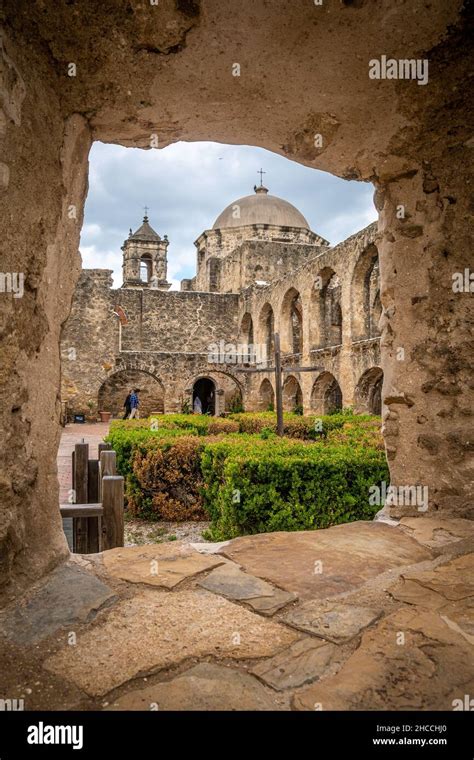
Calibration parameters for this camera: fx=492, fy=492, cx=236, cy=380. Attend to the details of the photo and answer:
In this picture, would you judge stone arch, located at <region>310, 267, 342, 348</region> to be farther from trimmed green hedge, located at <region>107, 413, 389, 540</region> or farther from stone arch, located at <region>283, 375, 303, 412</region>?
trimmed green hedge, located at <region>107, 413, 389, 540</region>

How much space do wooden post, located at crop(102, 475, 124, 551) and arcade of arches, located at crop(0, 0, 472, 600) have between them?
3.98ft

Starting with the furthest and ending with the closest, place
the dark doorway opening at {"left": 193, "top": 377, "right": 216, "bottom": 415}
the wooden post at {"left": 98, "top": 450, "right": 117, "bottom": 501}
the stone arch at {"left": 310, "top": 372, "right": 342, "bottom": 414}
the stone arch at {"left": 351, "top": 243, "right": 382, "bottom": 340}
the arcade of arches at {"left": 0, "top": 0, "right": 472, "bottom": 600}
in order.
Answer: the dark doorway opening at {"left": 193, "top": 377, "right": 216, "bottom": 415} → the stone arch at {"left": 310, "top": 372, "right": 342, "bottom": 414} → the stone arch at {"left": 351, "top": 243, "right": 382, "bottom": 340} → the wooden post at {"left": 98, "top": 450, "right": 117, "bottom": 501} → the arcade of arches at {"left": 0, "top": 0, "right": 472, "bottom": 600}

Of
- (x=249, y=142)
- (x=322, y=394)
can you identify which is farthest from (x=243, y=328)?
(x=249, y=142)

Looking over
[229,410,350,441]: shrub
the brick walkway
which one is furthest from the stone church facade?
the brick walkway

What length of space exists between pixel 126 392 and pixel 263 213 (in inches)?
535

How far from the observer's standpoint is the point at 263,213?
28.5 metres

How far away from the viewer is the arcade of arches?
1704mm

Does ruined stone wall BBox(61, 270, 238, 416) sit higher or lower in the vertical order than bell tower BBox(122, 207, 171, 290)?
lower

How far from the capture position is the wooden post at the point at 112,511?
10.9ft

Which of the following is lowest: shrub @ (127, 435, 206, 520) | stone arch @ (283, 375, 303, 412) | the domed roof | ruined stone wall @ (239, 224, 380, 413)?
shrub @ (127, 435, 206, 520)

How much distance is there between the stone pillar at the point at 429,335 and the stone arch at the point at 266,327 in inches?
721

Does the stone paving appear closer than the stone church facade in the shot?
Yes

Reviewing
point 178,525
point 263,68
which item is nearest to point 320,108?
point 263,68
